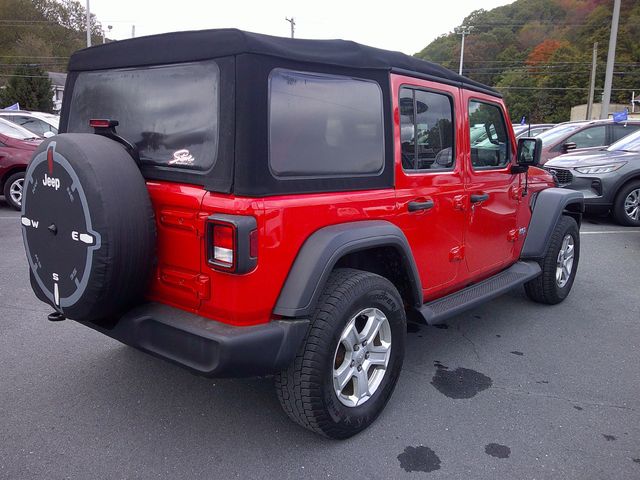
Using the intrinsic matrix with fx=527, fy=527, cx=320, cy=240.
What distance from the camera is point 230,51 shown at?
2322 mm

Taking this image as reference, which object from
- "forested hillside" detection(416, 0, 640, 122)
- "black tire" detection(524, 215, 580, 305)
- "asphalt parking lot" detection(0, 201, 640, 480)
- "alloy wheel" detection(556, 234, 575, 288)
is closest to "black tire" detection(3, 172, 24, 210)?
"asphalt parking lot" detection(0, 201, 640, 480)

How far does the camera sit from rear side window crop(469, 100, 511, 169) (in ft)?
12.5

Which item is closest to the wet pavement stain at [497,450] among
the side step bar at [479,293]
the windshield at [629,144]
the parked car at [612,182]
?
the side step bar at [479,293]

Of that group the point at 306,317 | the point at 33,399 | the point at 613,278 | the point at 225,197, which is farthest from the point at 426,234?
the point at 613,278

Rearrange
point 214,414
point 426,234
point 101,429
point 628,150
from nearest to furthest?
point 101,429 → point 214,414 → point 426,234 → point 628,150

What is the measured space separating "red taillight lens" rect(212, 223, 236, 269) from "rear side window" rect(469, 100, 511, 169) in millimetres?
2130

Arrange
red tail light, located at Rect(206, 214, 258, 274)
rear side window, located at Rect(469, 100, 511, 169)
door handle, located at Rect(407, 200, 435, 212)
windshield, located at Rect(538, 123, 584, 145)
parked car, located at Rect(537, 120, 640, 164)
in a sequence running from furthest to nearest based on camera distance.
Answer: windshield, located at Rect(538, 123, 584, 145), parked car, located at Rect(537, 120, 640, 164), rear side window, located at Rect(469, 100, 511, 169), door handle, located at Rect(407, 200, 435, 212), red tail light, located at Rect(206, 214, 258, 274)

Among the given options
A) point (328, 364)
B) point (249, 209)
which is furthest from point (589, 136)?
point (249, 209)

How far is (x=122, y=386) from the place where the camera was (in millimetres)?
3244

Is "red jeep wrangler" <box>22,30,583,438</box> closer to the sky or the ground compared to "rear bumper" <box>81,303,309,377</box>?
closer to the sky

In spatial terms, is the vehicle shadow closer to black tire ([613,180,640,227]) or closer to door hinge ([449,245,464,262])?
door hinge ([449,245,464,262])

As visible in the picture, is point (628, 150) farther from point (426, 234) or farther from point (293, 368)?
point (293, 368)

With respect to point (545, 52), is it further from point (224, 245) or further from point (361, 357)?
point (224, 245)

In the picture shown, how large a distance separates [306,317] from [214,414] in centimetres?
97
